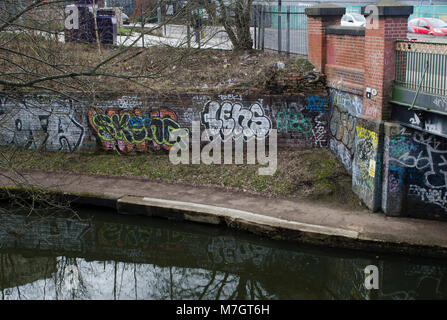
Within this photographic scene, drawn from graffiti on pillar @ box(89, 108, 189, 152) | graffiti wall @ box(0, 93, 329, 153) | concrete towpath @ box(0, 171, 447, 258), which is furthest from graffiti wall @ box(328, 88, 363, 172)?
graffiti on pillar @ box(89, 108, 189, 152)

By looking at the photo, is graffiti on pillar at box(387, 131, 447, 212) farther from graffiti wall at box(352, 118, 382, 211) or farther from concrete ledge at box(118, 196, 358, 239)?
concrete ledge at box(118, 196, 358, 239)

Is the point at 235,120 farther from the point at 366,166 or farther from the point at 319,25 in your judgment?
the point at 366,166

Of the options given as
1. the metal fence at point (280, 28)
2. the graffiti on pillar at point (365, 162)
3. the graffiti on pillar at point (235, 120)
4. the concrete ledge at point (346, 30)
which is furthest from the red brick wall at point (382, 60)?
the metal fence at point (280, 28)

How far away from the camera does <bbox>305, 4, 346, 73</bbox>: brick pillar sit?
13.3 metres

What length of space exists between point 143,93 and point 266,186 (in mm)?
4735

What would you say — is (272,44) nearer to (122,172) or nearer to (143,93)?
(143,93)

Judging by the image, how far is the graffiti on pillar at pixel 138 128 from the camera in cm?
1452

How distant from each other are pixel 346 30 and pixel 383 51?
2.25m

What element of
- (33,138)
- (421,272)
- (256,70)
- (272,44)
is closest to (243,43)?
(272,44)

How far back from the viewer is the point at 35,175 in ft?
46.3

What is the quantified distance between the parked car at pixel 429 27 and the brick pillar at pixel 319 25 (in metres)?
12.5

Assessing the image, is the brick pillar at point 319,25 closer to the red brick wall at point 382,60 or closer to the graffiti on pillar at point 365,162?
the red brick wall at point 382,60

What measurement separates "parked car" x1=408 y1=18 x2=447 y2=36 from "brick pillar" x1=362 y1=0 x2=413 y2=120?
1496cm

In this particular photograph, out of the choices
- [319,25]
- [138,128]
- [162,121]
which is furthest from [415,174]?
[138,128]
